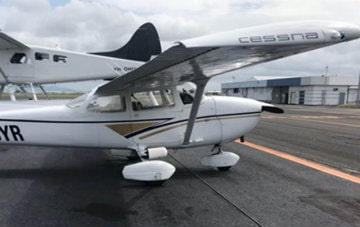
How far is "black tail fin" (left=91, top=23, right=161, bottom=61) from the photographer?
518 inches

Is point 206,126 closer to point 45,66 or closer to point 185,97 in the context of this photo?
point 185,97

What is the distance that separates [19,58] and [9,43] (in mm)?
521

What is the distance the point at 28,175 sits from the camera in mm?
6996

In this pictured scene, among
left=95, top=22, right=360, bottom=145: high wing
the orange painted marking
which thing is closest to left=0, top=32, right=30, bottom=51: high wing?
left=95, top=22, right=360, bottom=145: high wing

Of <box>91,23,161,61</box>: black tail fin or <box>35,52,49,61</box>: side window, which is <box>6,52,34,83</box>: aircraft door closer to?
<box>35,52,49,61</box>: side window

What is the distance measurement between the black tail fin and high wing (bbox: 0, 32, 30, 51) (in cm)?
251

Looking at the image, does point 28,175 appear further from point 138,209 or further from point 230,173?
point 230,173

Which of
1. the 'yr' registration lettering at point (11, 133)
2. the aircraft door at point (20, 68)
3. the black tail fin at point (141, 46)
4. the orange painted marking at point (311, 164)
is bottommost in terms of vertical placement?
the orange painted marking at point (311, 164)

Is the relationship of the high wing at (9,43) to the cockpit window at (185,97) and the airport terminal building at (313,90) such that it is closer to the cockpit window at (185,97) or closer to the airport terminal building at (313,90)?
the cockpit window at (185,97)

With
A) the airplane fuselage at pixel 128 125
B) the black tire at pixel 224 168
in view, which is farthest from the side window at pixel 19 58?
the black tire at pixel 224 168

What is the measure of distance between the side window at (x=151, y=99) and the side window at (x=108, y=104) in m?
0.21

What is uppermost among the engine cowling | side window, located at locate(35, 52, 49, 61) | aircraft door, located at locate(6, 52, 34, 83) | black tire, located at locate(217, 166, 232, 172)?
side window, located at locate(35, 52, 49, 61)

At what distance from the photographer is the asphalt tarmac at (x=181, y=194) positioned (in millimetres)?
4754

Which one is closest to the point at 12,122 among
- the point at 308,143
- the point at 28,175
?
the point at 28,175
